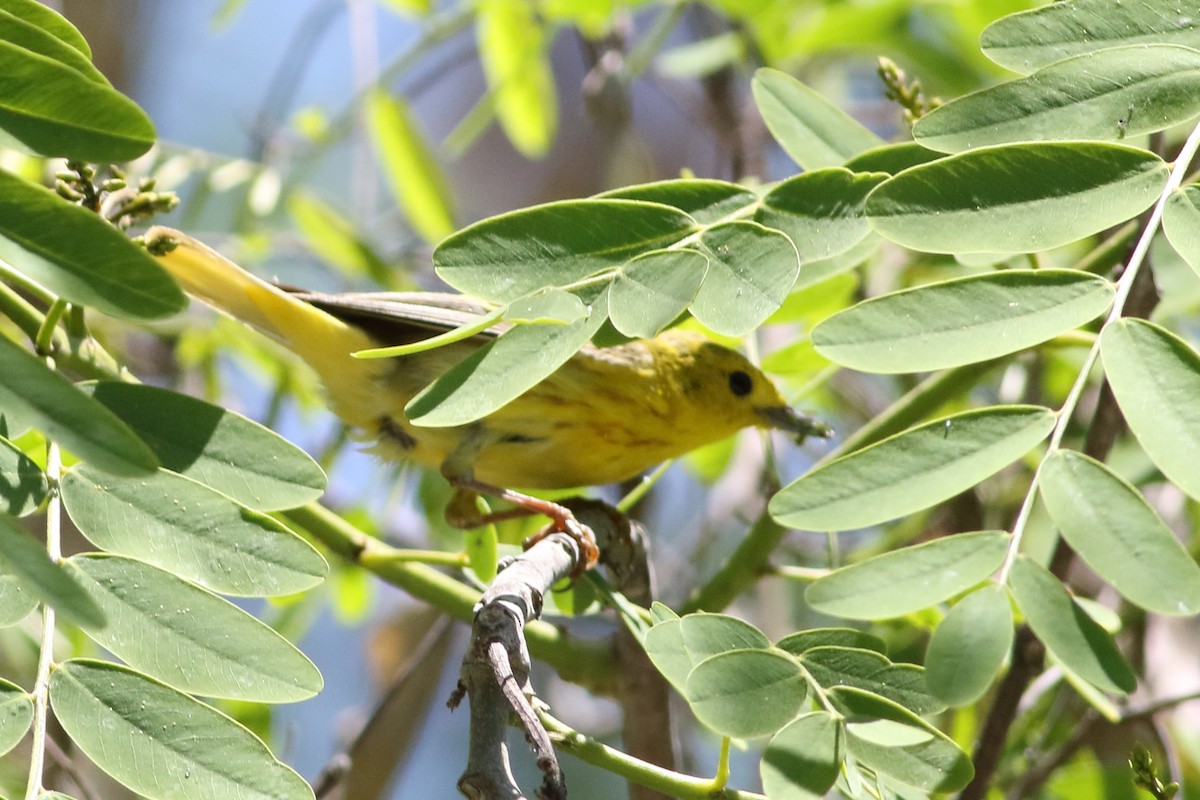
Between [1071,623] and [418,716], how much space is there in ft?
14.1

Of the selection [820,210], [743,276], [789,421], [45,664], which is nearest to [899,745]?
[743,276]

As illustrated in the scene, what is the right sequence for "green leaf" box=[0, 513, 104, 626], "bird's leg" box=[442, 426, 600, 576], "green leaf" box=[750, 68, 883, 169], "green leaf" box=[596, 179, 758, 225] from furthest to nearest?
"bird's leg" box=[442, 426, 600, 576], "green leaf" box=[750, 68, 883, 169], "green leaf" box=[596, 179, 758, 225], "green leaf" box=[0, 513, 104, 626]

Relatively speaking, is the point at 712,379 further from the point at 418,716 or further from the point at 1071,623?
the point at 418,716

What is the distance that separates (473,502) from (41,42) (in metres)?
1.97

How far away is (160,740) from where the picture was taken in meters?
1.76

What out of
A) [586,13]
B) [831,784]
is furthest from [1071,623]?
[586,13]

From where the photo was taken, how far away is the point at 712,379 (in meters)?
3.80

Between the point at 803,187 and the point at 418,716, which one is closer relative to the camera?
the point at 803,187

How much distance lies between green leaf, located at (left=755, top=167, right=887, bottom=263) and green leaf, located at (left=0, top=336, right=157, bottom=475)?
109cm

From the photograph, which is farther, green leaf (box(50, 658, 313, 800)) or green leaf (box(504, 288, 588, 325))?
green leaf (box(504, 288, 588, 325))

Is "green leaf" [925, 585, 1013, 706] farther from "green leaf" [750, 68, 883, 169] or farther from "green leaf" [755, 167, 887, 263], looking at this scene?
"green leaf" [750, 68, 883, 169]

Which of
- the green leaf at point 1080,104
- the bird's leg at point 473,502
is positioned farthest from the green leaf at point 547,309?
the bird's leg at point 473,502

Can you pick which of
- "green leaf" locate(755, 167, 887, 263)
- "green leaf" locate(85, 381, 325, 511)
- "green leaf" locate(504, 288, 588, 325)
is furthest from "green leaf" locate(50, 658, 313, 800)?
"green leaf" locate(755, 167, 887, 263)

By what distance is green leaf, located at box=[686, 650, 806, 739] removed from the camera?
1721mm
